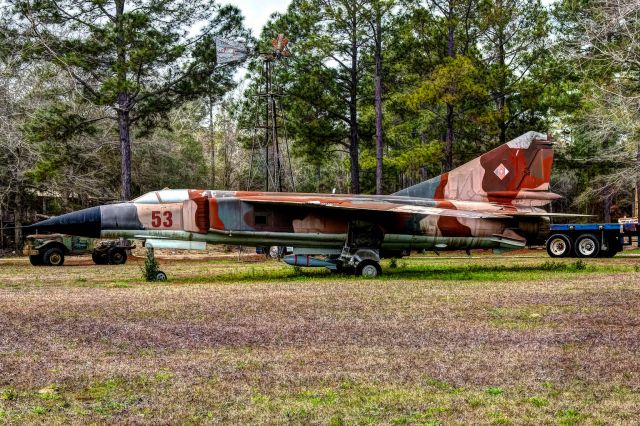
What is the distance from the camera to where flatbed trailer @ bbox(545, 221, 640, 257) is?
29172 mm

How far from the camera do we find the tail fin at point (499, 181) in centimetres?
2231

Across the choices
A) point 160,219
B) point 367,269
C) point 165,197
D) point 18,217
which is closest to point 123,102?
point 18,217

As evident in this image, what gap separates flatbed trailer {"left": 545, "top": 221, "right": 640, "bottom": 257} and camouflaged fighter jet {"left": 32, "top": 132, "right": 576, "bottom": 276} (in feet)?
25.3

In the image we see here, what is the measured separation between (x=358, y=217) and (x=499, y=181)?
190 inches

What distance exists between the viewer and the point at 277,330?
409 inches

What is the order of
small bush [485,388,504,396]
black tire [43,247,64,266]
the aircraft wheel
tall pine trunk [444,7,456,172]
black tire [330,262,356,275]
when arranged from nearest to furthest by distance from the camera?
1. small bush [485,388,504,396]
2. the aircraft wheel
3. black tire [330,262,356,275]
4. black tire [43,247,64,266]
5. tall pine trunk [444,7,456,172]

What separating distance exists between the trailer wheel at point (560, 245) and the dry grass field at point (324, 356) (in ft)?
47.7

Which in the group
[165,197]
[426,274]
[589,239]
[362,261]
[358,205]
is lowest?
[426,274]

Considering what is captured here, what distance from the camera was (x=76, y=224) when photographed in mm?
19047

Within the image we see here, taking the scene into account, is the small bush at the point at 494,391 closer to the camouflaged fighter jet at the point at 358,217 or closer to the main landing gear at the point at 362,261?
the camouflaged fighter jet at the point at 358,217

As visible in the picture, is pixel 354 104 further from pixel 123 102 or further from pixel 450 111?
pixel 123 102

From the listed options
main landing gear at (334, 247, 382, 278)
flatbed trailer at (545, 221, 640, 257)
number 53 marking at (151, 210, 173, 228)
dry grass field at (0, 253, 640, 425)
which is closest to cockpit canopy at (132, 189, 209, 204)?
number 53 marking at (151, 210, 173, 228)

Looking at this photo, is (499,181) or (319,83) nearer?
(499,181)

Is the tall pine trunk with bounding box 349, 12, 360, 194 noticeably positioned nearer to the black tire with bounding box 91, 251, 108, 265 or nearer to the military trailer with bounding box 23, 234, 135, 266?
the military trailer with bounding box 23, 234, 135, 266
